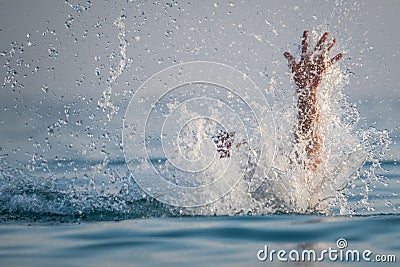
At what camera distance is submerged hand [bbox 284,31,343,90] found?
26.6 feet

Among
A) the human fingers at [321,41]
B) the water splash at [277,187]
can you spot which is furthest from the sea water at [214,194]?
the human fingers at [321,41]

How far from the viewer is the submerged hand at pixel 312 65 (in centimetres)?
812

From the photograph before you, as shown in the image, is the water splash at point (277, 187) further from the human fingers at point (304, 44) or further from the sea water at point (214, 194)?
the human fingers at point (304, 44)

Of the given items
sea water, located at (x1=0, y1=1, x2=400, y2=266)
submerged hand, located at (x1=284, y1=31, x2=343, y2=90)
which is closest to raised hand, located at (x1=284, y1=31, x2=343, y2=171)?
submerged hand, located at (x1=284, y1=31, x2=343, y2=90)

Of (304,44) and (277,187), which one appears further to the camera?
(304,44)

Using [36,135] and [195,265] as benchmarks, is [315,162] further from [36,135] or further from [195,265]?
[36,135]

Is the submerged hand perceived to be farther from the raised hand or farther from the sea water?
the sea water

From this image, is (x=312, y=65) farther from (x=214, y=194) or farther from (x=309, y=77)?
(x=214, y=194)

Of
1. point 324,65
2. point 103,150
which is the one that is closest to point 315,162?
point 324,65

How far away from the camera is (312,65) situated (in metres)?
8.13

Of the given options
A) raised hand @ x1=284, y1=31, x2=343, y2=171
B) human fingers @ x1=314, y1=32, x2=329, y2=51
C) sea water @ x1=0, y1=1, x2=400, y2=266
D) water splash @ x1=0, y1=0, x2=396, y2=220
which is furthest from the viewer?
human fingers @ x1=314, y1=32, x2=329, y2=51

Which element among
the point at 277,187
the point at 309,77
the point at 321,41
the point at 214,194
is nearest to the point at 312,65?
the point at 309,77

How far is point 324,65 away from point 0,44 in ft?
41.9

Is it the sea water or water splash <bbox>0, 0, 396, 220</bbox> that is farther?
water splash <bbox>0, 0, 396, 220</bbox>
